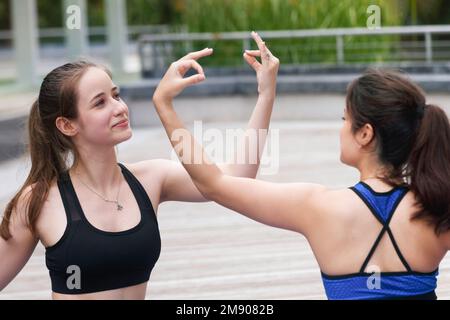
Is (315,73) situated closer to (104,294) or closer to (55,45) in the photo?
(104,294)

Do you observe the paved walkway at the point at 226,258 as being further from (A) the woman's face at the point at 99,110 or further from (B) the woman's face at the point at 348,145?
(B) the woman's face at the point at 348,145

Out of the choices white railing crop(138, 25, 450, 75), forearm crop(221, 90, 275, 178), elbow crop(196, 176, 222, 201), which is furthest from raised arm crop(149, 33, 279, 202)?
white railing crop(138, 25, 450, 75)

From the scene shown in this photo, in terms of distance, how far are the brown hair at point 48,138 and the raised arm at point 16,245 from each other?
0.02 metres

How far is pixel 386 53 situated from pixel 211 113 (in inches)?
105

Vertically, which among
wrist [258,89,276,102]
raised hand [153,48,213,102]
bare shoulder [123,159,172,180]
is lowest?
bare shoulder [123,159,172,180]

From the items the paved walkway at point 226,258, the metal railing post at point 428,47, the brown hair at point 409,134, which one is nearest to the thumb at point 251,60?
the brown hair at point 409,134

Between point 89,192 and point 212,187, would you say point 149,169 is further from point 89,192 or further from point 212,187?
point 212,187

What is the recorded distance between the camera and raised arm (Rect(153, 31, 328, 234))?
2.58 meters

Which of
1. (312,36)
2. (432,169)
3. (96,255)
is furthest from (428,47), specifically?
(432,169)

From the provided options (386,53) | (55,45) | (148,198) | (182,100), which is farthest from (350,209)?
(55,45)

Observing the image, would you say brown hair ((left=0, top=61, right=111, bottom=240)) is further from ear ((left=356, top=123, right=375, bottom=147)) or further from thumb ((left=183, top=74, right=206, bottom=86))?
ear ((left=356, top=123, right=375, bottom=147))

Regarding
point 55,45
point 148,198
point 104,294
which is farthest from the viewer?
point 55,45

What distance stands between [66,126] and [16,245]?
389 mm
